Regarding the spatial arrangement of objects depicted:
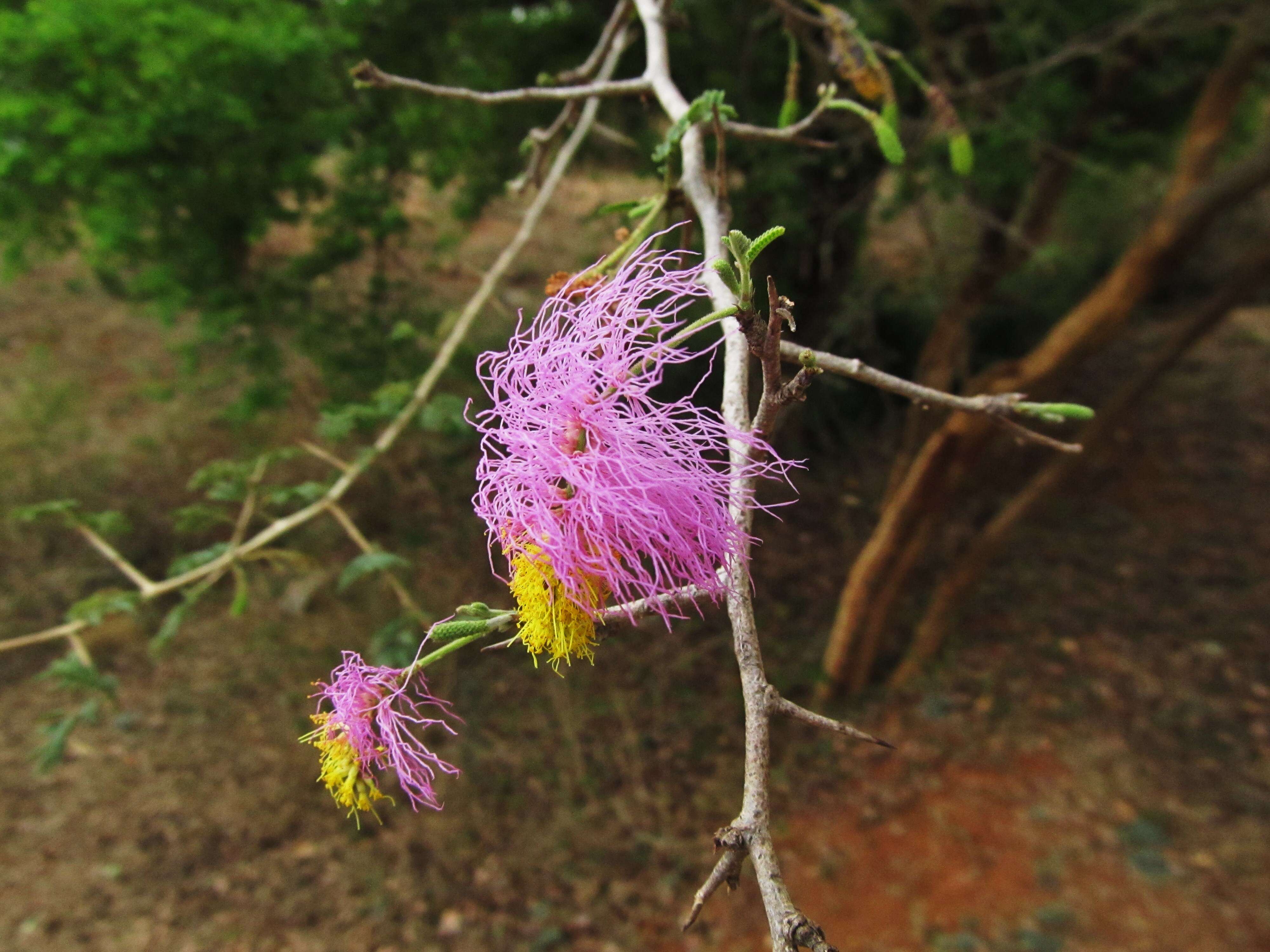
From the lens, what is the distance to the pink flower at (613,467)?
755mm

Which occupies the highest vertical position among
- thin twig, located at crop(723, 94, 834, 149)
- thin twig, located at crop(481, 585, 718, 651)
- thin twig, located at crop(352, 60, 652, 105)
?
thin twig, located at crop(723, 94, 834, 149)

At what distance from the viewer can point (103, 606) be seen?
1.66 m

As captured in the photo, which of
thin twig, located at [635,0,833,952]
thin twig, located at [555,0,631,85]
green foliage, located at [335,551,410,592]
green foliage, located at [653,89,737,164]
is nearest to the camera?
thin twig, located at [635,0,833,952]

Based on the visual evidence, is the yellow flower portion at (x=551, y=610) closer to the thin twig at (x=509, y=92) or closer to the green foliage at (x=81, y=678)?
the thin twig at (x=509, y=92)

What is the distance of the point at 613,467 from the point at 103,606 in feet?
4.75

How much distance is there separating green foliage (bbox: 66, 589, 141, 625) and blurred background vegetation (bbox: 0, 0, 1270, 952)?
3.20 feet

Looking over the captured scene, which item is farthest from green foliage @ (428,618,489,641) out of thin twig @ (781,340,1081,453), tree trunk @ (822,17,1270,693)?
tree trunk @ (822,17,1270,693)

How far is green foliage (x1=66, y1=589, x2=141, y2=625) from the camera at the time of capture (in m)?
1.56

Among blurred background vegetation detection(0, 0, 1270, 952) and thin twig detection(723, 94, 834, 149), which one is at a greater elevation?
thin twig detection(723, 94, 834, 149)

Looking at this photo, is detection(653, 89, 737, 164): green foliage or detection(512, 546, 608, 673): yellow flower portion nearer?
detection(512, 546, 608, 673): yellow flower portion

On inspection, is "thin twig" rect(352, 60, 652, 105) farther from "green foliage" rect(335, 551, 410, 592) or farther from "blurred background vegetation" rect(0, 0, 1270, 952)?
"blurred background vegetation" rect(0, 0, 1270, 952)

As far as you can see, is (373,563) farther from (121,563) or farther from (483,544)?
(483,544)

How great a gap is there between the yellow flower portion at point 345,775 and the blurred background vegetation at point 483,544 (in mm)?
1560

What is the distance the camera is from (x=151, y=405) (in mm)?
6805
